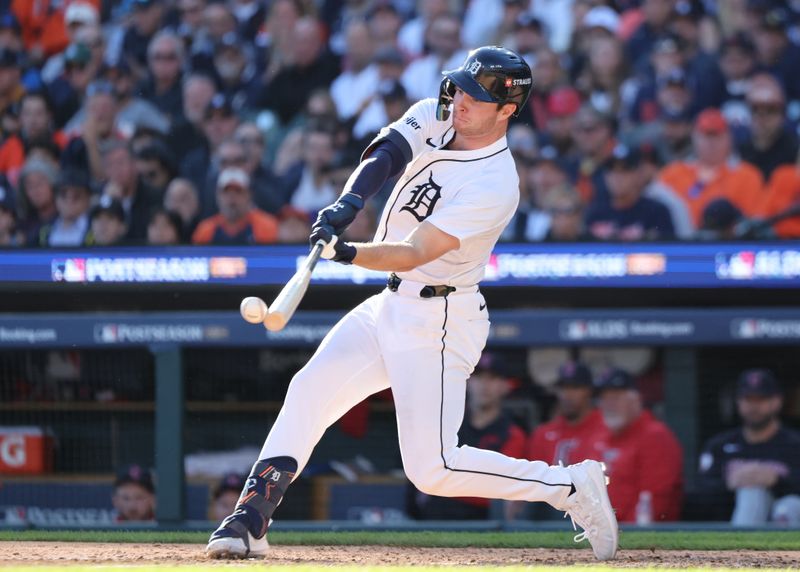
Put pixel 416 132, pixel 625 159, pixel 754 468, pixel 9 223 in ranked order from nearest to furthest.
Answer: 1. pixel 416 132
2. pixel 754 468
3. pixel 625 159
4. pixel 9 223

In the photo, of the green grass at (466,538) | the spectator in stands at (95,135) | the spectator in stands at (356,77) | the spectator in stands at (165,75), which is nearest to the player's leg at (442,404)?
the green grass at (466,538)

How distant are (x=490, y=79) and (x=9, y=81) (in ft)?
18.9

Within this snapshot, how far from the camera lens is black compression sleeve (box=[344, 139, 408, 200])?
13.0 ft

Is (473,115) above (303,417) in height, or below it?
above

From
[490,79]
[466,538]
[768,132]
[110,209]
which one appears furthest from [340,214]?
[768,132]

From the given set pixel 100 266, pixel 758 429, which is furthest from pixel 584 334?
pixel 100 266

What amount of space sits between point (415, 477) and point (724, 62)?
4675 mm

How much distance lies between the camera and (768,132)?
7410 millimetres

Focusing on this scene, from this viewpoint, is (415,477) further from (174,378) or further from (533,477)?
(174,378)

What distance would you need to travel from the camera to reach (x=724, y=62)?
26.0 ft

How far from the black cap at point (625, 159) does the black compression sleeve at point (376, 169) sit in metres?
3.47

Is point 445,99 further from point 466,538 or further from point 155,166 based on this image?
point 155,166

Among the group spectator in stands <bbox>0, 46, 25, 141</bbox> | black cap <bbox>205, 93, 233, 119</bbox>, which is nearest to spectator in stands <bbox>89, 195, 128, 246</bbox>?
black cap <bbox>205, 93, 233, 119</bbox>

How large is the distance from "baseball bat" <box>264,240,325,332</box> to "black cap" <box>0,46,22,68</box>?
6.11 metres
